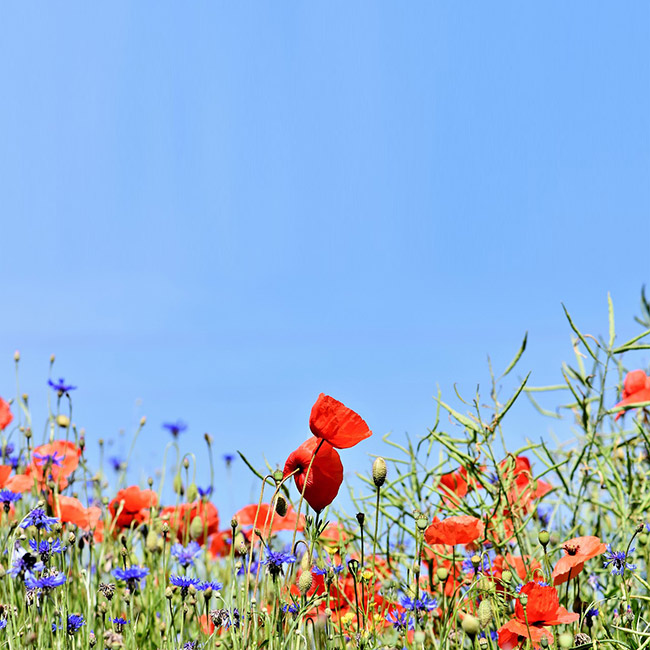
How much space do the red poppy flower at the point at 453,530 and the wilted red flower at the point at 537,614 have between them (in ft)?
0.49

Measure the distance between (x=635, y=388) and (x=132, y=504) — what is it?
150cm

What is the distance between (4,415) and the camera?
268cm

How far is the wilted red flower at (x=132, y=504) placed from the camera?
2.39 metres

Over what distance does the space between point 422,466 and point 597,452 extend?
1.47ft

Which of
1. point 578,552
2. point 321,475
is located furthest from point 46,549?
point 578,552

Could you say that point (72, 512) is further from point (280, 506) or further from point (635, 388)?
point (635, 388)

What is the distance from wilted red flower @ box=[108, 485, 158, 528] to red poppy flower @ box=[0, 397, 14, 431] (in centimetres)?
48

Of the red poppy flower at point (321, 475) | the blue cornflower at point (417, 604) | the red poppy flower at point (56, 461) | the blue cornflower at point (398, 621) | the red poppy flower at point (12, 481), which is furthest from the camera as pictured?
the red poppy flower at point (56, 461)

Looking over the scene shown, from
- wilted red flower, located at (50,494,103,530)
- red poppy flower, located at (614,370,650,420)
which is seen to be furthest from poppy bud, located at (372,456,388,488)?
wilted red flower, located at (50,494,103,530)

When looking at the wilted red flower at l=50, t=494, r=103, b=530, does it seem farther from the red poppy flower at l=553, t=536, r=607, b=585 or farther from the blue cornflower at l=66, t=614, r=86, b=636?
the red poppy flower at l=553, t=536, r=607, b=585

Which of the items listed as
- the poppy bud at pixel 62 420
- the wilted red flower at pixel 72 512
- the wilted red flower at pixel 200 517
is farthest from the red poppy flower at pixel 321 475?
the poppy bud at pixel 62 420

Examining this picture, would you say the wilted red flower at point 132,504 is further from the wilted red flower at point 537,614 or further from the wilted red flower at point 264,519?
the wilted red flower at point 537,614

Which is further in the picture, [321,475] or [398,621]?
[398,621]

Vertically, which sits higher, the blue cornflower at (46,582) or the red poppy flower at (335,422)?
the red poppy flower at (335,422)
